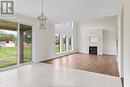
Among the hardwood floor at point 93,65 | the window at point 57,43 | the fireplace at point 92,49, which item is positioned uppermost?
the window at point 57,43

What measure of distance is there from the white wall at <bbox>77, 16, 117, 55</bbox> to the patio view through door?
7034 millimetres

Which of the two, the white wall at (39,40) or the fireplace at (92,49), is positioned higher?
the white wall at (39,40)

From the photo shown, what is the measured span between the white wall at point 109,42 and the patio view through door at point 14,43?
25.6ft

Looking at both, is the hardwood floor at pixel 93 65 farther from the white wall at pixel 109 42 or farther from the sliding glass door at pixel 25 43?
the white wall at pixel 109 42

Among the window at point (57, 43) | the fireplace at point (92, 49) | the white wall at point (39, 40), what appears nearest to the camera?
the white wall at point (39, 40)

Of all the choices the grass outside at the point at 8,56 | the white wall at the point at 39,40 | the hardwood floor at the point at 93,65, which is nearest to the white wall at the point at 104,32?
the hardwood floor at the point at 93,65

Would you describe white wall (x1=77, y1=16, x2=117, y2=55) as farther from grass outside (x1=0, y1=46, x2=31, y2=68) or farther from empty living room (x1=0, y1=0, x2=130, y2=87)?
grass outside (x1=0, y1=46, x2=31, y2=68)

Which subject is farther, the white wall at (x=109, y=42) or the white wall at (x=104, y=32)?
the white wall at (x=109, y=42)

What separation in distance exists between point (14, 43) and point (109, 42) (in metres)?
9.00

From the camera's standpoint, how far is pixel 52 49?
8.52 meters

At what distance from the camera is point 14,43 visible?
5.81 m

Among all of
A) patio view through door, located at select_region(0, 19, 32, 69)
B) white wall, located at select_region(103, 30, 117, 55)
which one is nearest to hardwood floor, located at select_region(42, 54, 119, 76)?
patio view through door, located at select_region(0, 19, 32, 69)

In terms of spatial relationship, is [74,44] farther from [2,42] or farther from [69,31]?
[2,42]

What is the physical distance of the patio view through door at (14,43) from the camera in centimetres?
526
